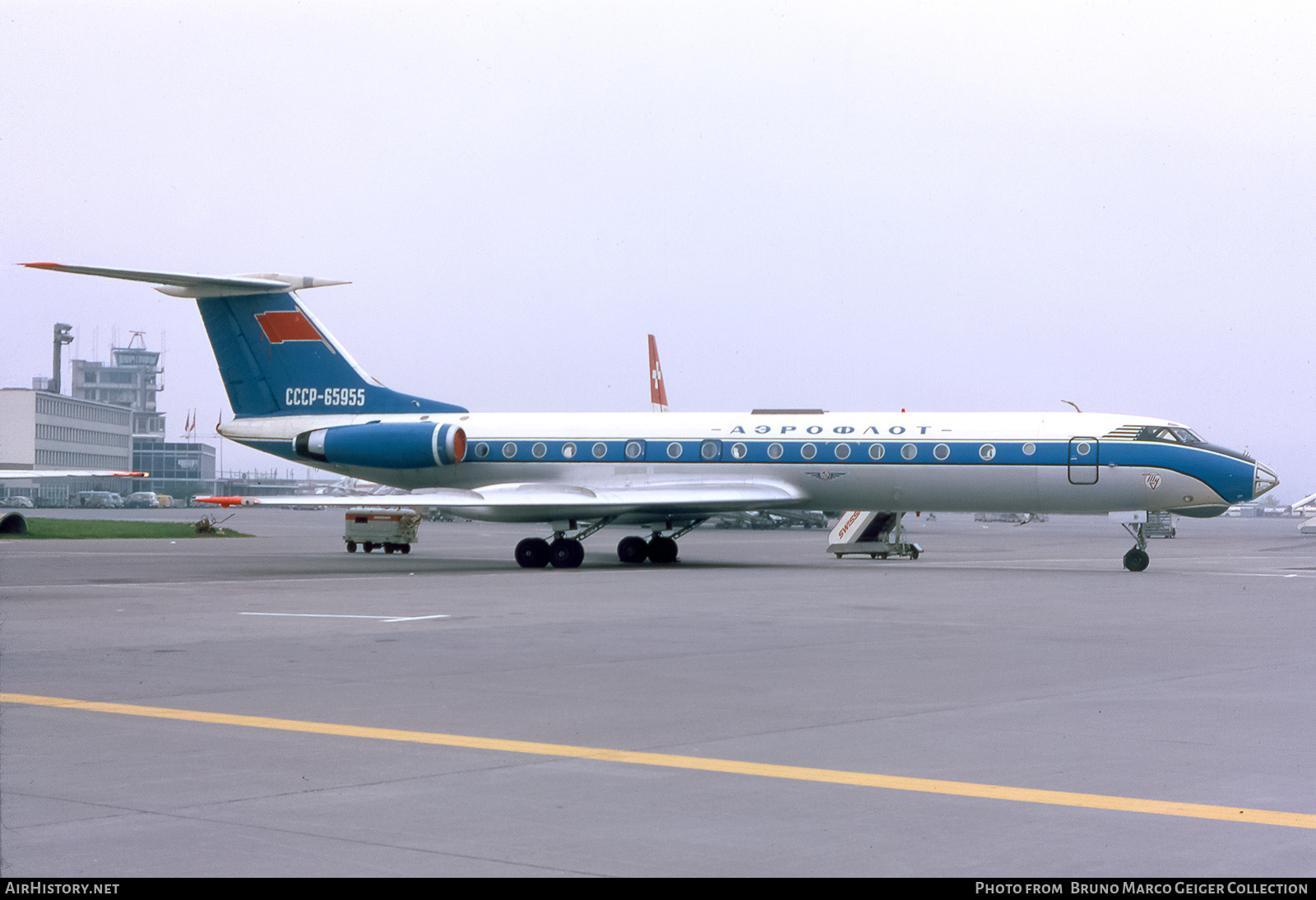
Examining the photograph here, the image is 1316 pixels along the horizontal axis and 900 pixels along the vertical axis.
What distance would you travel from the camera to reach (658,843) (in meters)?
5.46

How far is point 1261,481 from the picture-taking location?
25969 millimetres

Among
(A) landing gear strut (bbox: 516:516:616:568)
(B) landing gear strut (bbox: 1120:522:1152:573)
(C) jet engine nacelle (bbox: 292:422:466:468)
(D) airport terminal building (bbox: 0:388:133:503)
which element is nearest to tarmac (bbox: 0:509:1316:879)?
(B) landing gear strut (bbox: 1120:522:1152:573)

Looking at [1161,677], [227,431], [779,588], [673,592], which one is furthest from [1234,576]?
[227,431]

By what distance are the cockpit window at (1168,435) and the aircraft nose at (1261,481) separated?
123cm

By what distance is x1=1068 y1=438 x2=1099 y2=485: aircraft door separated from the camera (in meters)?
26.1

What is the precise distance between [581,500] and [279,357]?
8.04 metres

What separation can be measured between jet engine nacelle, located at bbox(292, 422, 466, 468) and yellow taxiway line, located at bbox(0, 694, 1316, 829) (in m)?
19.0

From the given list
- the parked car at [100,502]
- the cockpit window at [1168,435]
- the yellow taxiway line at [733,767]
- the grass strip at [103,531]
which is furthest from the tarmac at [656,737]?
the parked car at [100,502]

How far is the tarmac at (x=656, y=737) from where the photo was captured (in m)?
5.37

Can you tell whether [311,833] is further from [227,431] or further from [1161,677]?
[227,431]

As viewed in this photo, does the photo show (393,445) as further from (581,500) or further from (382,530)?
(382,530)

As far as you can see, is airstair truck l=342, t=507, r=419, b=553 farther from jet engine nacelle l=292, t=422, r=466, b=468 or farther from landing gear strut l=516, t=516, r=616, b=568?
landing gear strut l=516, t=516, r=616, b=568

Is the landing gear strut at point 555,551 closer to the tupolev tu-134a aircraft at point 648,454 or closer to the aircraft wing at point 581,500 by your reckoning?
the tupolev tu-134a aircraft at point 648,454

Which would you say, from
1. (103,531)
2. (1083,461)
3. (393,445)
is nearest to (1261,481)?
(1083,461)
